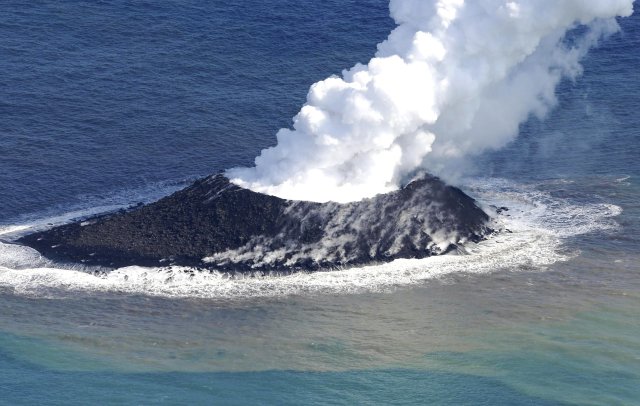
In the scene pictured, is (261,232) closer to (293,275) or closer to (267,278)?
(267,278)

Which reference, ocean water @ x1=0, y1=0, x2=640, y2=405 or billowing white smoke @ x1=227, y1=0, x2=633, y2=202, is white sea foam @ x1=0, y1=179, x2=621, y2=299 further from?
billowing white smoke @ x1=227, y1=0, x2=633, y2=202

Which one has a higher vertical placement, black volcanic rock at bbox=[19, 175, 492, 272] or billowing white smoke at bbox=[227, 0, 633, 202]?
billowing white smoke at bbox=[227, 0, 633, 202]

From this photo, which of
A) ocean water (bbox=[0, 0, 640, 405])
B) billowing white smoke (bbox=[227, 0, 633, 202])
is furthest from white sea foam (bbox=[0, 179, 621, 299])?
billowing white smoke (bbox=[227, 0, 633, 202])

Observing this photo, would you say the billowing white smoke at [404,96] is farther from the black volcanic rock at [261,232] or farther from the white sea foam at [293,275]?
the white sea foam at [293,275]

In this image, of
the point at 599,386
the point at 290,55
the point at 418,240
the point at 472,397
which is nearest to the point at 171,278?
the point at 418,240

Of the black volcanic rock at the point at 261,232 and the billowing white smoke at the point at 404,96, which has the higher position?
the billowing white smoke at the point at 404,96

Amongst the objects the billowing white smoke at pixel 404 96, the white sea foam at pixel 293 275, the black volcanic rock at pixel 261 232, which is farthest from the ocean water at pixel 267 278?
the billowing white smoke at pixel 404 96
